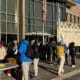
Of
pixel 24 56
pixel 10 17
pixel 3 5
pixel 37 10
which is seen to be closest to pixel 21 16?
pixel 24 56

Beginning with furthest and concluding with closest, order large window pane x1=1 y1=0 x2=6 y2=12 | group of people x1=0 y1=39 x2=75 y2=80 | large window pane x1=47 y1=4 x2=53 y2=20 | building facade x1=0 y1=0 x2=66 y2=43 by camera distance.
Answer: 1. large window pane x1=47 y1=4 x2=53 y2=20
2. building facade x1=0 y1=0 x2=66 y2=43
3. large window pane x1=1 y1=0 x2=6 y2=12
4. group of people x1=0 y1=39 x2=75 y2=80

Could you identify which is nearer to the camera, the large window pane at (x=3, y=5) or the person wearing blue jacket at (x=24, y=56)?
the person wearing blue jacket at (x=24, y=56)

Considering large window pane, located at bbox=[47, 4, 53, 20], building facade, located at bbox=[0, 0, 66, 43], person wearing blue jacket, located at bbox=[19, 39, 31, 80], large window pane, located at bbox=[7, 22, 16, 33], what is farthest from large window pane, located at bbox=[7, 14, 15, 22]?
person wearing blue jacket, located at bbox=[19, 39, 31, 80]

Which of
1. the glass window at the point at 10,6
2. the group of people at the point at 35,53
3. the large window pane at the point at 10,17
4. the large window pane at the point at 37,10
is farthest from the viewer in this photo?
the large window pane at the point at 37,10

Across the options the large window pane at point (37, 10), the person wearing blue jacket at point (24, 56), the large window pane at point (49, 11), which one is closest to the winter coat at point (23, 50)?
the person wearing blue jacket at point (24, 56)

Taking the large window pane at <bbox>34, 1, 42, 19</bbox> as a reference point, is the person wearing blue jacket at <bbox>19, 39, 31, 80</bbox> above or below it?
below

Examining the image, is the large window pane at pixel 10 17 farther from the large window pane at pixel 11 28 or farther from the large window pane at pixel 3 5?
the large window pane at pixel 3 5

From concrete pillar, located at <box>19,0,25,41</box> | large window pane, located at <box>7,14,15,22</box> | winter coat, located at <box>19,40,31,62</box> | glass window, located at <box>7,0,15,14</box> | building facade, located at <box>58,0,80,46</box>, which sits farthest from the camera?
building facade, located at <box>58,0,80,46</box>

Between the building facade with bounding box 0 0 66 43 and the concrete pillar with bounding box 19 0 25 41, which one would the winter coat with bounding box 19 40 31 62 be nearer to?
the concrete pillar with bounding box 19 0 25 41

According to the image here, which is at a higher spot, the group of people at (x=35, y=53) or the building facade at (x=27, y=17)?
the building facade at (x=27, y=17)

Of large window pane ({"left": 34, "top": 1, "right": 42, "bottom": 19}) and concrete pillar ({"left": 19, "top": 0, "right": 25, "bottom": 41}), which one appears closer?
concrete pillar ({"left": 19, "top": 0, "right": 25, "bottom": 41})

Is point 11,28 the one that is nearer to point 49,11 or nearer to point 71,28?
point 49,11

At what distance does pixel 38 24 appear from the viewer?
39562 millimetres

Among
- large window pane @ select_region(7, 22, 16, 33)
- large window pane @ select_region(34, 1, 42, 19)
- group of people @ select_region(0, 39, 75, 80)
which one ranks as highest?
large window pane @ select_region(34, 1, 42, 19)
